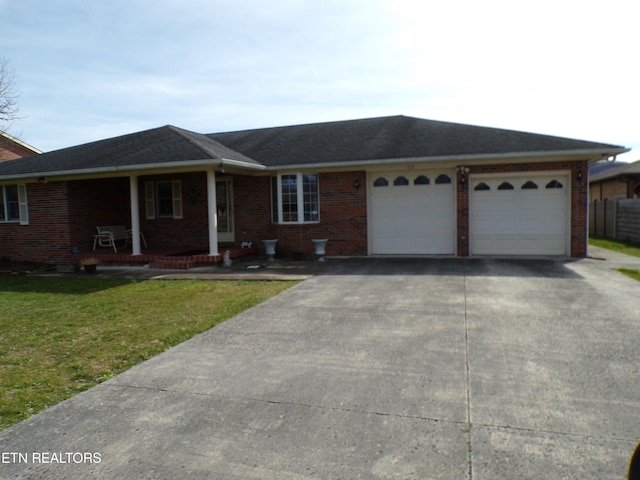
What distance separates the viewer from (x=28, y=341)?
5910 millimetres

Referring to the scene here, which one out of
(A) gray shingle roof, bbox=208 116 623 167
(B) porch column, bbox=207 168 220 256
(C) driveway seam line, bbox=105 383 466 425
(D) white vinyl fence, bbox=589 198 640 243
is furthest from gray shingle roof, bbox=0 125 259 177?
(D) white vinyl fence, bbox=589 198 640 243

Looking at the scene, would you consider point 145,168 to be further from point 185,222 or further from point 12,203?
point 12,203

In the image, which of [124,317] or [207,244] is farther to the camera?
[207,244]

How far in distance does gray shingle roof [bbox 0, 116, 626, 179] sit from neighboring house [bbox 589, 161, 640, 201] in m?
11.2

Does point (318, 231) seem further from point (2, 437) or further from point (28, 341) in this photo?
point (2, 437)

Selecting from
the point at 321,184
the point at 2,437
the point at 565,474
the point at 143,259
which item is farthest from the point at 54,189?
the point at 565,474

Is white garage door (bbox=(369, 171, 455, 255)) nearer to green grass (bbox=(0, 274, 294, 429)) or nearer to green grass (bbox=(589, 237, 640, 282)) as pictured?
green grass (bbox=(589, 237, 640, 282))

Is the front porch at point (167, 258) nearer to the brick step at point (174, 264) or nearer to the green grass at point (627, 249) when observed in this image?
the brick step at point (174, 264)

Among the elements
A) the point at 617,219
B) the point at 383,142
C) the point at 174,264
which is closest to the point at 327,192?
the point at 383,142

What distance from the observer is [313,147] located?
48.7 feet

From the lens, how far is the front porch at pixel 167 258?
12.6m

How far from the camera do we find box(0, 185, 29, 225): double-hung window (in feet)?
48.2

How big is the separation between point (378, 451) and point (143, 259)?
11.3 metres

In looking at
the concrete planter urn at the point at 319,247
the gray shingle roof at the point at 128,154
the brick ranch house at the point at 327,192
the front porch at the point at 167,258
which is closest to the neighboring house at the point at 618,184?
the brick ranch house at the point at 327,192
